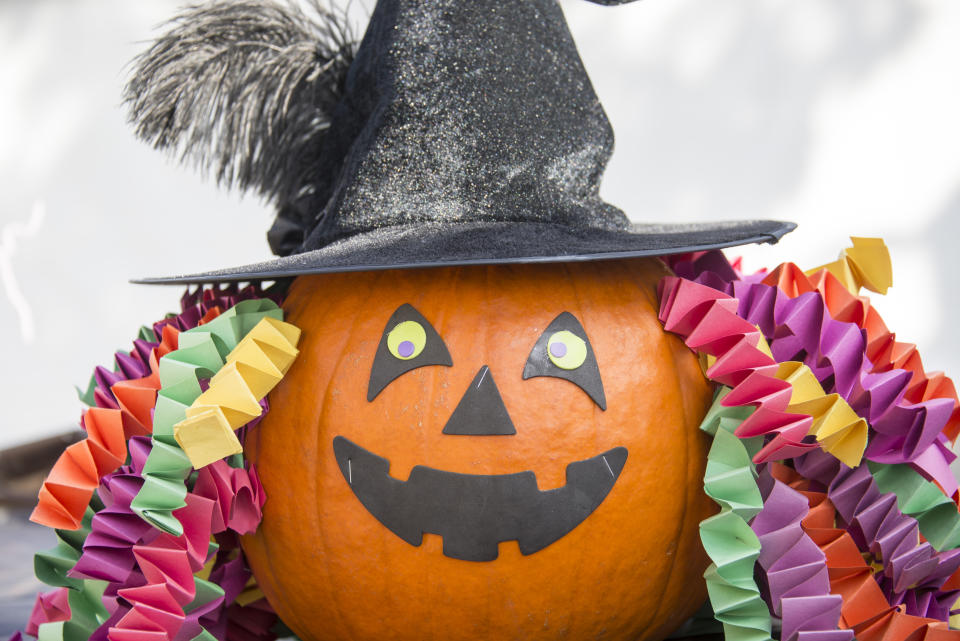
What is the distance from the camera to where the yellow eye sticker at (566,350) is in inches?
57.4

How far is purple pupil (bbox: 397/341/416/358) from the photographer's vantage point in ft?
4.83

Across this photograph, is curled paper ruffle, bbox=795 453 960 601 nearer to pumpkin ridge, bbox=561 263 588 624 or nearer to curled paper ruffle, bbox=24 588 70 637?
Result: pumpkin ridge, bbox=561 263 588 624

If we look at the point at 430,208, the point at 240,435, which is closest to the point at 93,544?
the point at 240,435

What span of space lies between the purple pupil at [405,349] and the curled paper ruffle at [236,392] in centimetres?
21

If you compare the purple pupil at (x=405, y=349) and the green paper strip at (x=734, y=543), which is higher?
the purple pupil at (x=405, y=349)

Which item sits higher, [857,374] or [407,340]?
[407,340]

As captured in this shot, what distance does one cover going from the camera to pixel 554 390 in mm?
1444

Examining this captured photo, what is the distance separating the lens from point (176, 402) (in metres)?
1.43

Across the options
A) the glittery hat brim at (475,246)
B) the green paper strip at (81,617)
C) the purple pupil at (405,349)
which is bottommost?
the green paper strip at (81,617)

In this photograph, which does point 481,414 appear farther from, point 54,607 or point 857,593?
point 54,607

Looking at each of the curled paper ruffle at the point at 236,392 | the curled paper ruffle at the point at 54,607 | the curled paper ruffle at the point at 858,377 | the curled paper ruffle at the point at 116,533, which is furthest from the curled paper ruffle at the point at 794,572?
the curled paper ruffle at the point at 54,607

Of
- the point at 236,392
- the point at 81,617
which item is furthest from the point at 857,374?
the point at 81,617

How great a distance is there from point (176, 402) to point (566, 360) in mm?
669

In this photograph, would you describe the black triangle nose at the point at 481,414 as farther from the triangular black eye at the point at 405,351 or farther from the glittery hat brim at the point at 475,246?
the glittery hat brim at the point at 475,246
